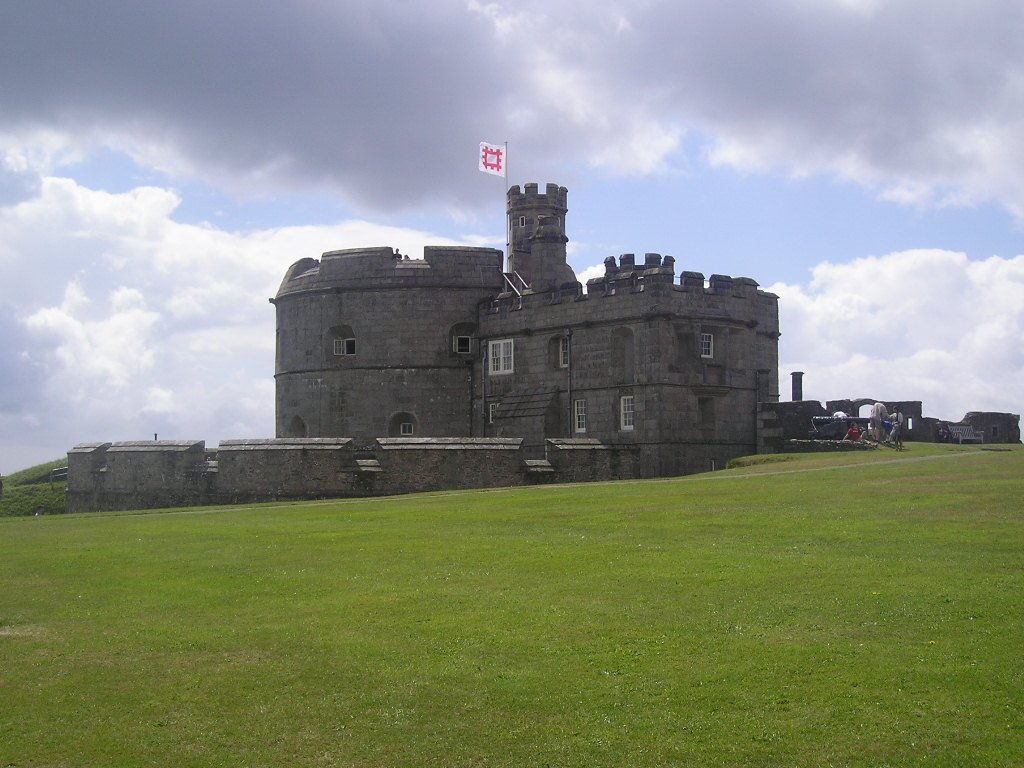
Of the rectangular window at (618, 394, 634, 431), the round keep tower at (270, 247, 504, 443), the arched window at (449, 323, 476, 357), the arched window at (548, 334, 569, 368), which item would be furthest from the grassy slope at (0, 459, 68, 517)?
the rectangular window at (618, 394, 634, 431)

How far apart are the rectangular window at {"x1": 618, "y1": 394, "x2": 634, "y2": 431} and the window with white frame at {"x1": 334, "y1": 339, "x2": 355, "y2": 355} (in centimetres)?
Answer: 1343

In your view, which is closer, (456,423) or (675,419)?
(675,419)

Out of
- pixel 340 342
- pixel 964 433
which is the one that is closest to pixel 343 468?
pixel 340 342

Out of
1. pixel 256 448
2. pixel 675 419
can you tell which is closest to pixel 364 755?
pixel 256 448

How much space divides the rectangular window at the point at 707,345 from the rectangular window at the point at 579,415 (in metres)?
4.94

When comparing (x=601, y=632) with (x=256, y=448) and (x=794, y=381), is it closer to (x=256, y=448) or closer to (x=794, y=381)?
(x=256, y=448)

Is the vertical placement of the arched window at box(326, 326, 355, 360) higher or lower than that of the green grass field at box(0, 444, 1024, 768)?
higher

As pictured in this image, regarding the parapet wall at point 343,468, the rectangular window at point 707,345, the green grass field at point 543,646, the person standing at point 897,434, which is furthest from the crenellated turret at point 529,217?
the green grass field at point 543,646

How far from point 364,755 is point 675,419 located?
3382 cm

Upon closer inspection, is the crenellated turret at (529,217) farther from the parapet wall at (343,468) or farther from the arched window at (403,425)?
the parapet wall at (343,468)

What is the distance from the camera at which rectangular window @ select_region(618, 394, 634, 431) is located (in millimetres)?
43625

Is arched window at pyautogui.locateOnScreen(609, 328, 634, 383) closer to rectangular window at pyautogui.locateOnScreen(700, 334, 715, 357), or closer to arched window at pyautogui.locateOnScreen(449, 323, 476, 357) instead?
rectangular window at pyautogui.locateOnScreen(700, 334, 715, 357)

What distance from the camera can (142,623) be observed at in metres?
14.4

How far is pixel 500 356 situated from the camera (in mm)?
49250
